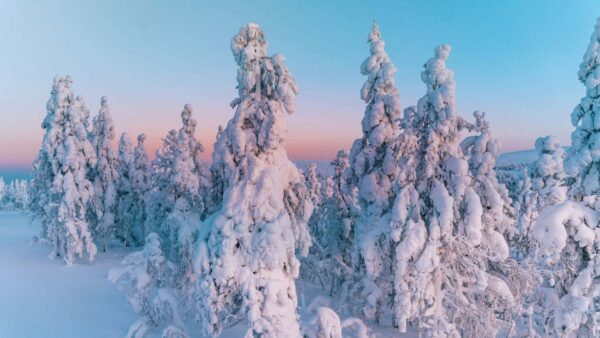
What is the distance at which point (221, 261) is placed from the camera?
35.6 feet

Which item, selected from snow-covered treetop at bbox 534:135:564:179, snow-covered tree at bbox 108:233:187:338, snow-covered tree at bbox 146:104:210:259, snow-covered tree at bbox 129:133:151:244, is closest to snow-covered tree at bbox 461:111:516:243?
snow-covered treetop at bbox 534:135:564:179

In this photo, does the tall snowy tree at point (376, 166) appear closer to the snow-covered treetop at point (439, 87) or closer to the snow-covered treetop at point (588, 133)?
the snow-covered treetop at point (439, 87)

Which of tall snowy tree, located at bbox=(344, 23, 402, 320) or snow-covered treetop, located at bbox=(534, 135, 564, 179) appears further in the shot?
snow-covered treetop, located at bbox=(534, 135, 564, 179)

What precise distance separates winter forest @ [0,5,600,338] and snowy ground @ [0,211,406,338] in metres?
0.52

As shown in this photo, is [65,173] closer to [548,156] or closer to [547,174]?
[548,156]

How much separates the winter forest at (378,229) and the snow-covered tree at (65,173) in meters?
8.34

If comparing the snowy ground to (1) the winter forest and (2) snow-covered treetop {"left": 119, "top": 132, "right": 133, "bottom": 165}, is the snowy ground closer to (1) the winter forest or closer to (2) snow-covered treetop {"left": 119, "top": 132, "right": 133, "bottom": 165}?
(1) the winter forest

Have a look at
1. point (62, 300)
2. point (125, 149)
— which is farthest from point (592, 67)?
point (125, 149)

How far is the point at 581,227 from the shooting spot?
13094mm

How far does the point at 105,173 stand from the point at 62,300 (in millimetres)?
15906

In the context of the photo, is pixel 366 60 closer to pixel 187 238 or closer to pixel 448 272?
pixel 448 272

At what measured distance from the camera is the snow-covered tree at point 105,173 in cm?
3744

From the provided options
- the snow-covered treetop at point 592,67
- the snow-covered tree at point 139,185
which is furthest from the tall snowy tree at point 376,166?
the snow-covered tree at point 139,185

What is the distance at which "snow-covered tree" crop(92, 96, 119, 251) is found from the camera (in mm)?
37438
